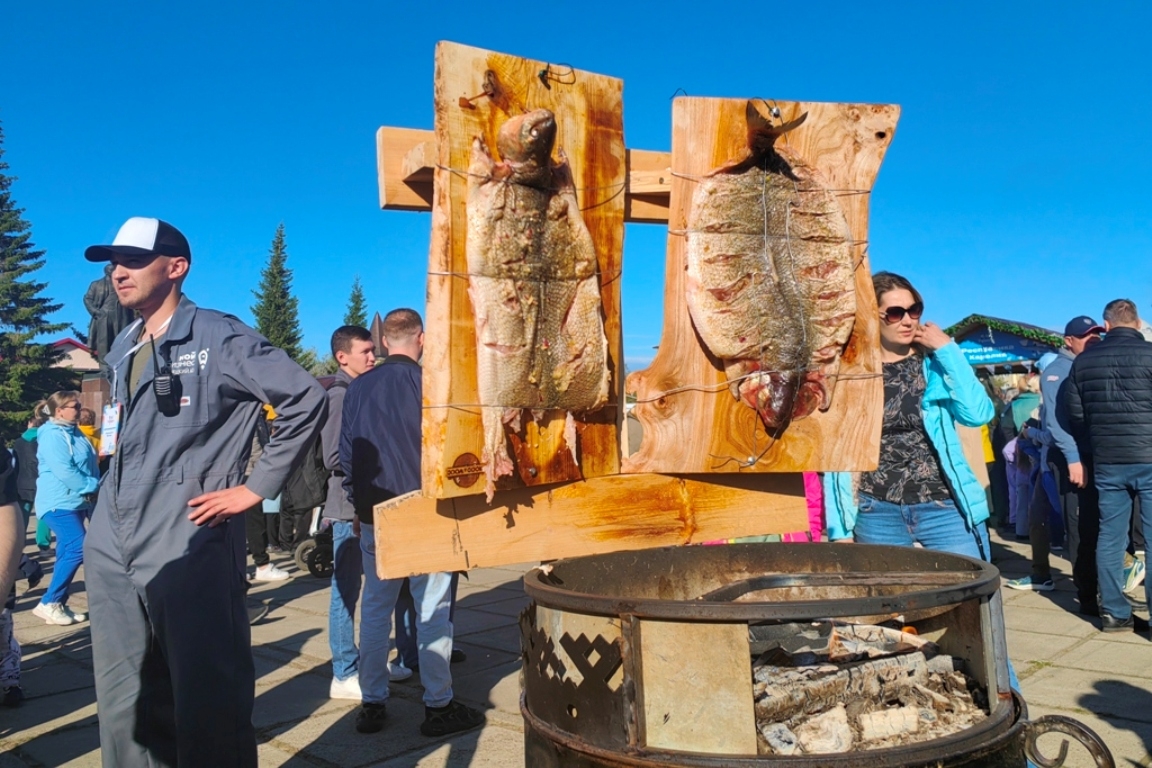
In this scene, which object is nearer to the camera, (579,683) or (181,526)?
(579,683)

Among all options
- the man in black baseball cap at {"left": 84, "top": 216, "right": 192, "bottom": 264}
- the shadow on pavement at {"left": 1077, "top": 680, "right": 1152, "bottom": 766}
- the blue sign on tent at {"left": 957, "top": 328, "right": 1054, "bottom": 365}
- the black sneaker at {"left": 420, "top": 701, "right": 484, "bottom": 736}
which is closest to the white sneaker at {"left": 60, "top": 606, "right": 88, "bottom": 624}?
the black sneaker at {"left": 420, "top": 701, "right": 484, "bottom": 736}

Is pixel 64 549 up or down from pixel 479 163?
down

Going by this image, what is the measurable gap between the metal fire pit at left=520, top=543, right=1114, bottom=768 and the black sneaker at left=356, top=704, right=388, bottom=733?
8.21 feet

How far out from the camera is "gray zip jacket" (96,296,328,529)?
311 centimetres

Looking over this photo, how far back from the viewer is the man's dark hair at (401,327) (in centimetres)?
495

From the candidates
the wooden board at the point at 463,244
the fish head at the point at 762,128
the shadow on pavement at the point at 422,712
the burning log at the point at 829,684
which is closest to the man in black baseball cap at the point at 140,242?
the wooden board at the point at 463,244

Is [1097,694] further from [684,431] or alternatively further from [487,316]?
[487,316]

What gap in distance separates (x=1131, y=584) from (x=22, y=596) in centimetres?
1009

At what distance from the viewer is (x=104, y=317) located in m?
5.12

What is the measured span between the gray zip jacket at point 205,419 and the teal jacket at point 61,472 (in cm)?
486

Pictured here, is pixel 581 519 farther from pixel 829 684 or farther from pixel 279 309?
pixel 279 309

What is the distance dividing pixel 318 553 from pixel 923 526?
21.5 ft

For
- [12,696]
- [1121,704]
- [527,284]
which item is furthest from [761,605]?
[12,696]

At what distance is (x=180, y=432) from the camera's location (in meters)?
3.15
